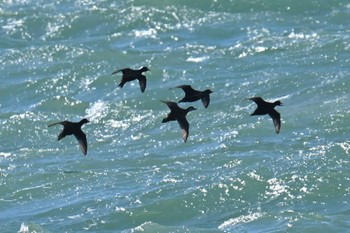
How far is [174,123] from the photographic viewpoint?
113 feet

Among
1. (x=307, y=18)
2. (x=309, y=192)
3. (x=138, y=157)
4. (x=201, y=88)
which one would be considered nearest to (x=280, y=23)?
(x=307, y=18)

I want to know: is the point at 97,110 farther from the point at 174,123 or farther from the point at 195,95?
the point at 195,95

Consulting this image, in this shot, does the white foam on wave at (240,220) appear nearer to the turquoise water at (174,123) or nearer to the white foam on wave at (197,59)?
the turquoise water at (174,123)

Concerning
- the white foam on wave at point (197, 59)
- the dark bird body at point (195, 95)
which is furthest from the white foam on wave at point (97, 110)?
the dark bird body at point (195, 95)

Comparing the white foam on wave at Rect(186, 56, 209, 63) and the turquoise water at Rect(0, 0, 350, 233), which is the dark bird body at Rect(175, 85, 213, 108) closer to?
the turquoise water at Rect(0, 0, 350, 233)

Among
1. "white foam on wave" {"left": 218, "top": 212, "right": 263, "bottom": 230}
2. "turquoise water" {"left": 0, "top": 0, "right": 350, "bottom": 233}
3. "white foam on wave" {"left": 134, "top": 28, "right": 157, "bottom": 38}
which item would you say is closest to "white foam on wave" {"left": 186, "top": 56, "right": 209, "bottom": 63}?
"turquoise water" {"left": 0, "top": 0, "right": 350, "bottom": 233}

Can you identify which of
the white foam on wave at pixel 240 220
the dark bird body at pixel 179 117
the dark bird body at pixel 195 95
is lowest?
the white foam on wave at pixel 240 220

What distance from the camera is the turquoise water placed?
96.2ft

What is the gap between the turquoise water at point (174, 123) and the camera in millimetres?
29312

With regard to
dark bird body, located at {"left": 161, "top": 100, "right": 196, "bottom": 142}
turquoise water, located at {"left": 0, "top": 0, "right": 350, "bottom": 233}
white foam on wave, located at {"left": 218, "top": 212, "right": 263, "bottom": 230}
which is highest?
dark bird body, located at {"left": 161, "top": 100, "right": 196, "bottom": 142}

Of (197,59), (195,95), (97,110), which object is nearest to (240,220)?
(195,95)

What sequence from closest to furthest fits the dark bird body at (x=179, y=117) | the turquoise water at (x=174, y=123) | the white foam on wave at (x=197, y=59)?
the dark bird body at (x=179, y=117)
the turquoise water at (x=174, y=123)
the white foam on wave at (x=197, y=59)

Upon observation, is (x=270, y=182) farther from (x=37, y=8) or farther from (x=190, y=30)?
(x=37, y=8)

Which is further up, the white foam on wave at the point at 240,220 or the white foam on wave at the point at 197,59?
the white foam on wave at the point at 197,59
